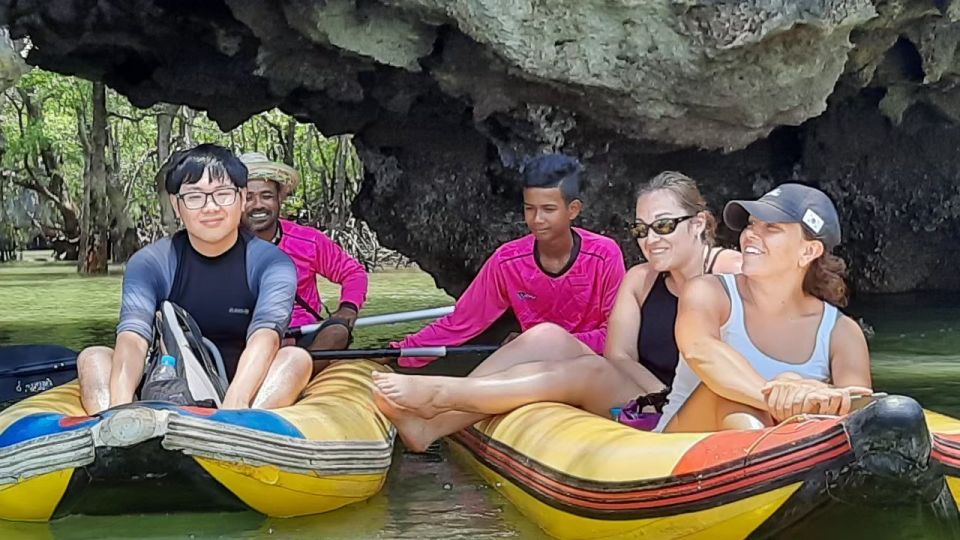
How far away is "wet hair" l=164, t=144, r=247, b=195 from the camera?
4270mm

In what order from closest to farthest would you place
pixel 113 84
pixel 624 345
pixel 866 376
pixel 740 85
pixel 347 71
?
1. pixel 866 376
2. pixel 624 345
3. pixel 740 85
4. pixel 347 71
5. pixel 113 84

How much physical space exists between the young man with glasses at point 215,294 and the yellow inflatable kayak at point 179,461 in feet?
0.72

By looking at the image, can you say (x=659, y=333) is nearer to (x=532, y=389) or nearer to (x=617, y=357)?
(x=617, y=357)

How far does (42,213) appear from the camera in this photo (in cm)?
3266

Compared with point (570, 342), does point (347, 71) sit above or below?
above

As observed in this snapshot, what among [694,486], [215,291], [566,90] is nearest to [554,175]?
[215,291]

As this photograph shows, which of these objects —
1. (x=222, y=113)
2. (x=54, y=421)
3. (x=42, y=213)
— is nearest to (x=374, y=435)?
(x=54, y=421)

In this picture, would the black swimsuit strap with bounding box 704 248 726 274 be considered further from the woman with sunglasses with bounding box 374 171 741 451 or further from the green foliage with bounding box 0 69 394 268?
the green foliage with bounding box 0 69 394 268

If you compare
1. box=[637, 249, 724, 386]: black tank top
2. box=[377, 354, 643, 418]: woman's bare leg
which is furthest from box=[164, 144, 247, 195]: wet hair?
box=[637, 249, 724, 386]: black tank top

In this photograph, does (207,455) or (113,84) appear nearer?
(207,455)

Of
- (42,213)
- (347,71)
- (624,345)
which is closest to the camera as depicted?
(624,345)

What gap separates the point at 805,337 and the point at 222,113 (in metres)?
8.35

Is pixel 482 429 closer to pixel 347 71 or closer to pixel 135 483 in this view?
pixel 135 483

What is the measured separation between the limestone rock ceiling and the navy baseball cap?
4.29m
